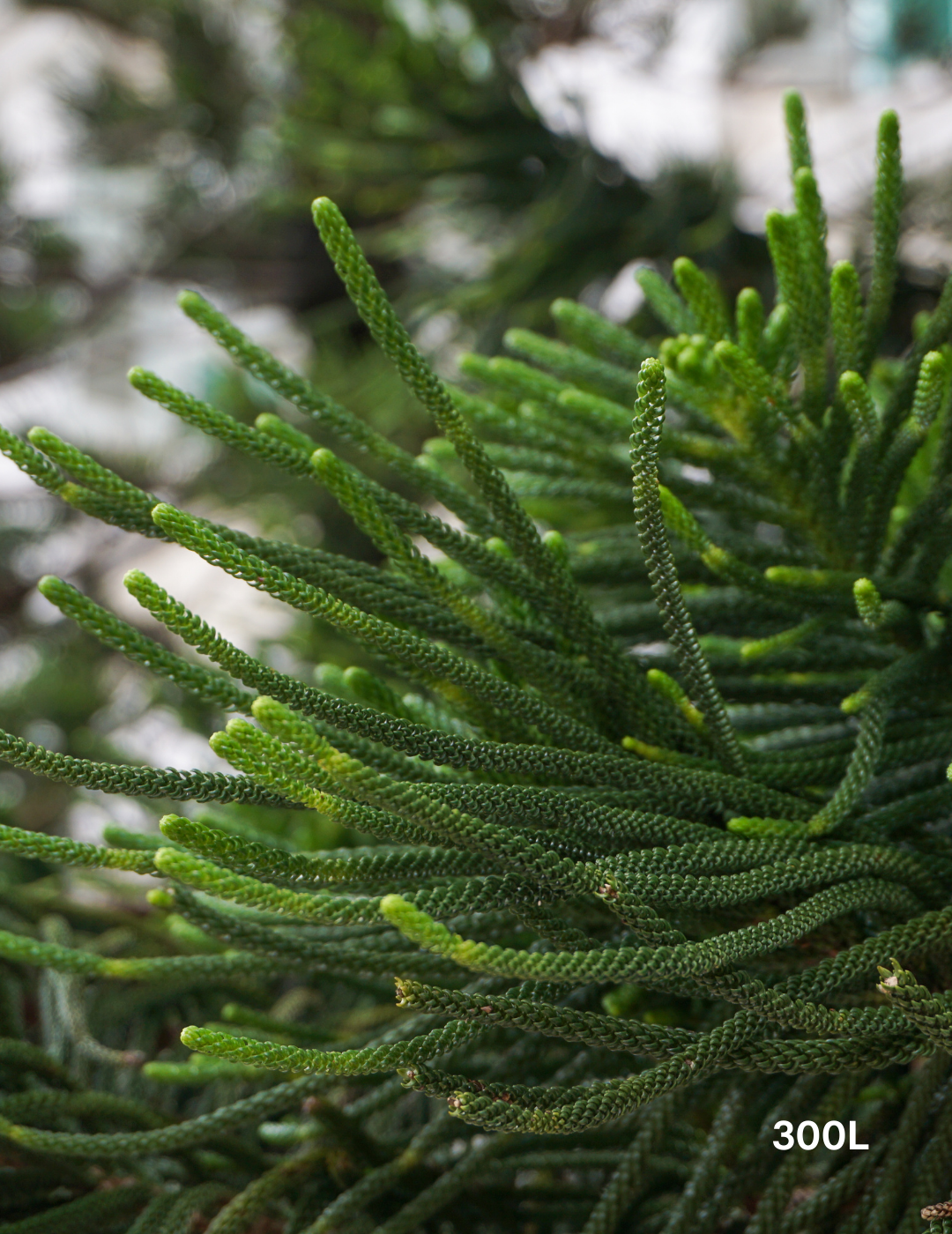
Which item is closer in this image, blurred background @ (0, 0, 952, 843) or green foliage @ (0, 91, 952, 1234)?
green foliage @ (0, 91, 952, 1234)

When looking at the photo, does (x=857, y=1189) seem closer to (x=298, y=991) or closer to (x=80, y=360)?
(x=298, y=991)

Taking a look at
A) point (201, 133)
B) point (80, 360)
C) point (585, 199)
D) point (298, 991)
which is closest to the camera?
point (298, 991)

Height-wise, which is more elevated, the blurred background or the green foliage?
the blurred background

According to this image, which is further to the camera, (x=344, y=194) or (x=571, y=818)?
(x=344, y=194)

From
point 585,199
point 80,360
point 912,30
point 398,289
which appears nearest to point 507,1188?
point 585,199
